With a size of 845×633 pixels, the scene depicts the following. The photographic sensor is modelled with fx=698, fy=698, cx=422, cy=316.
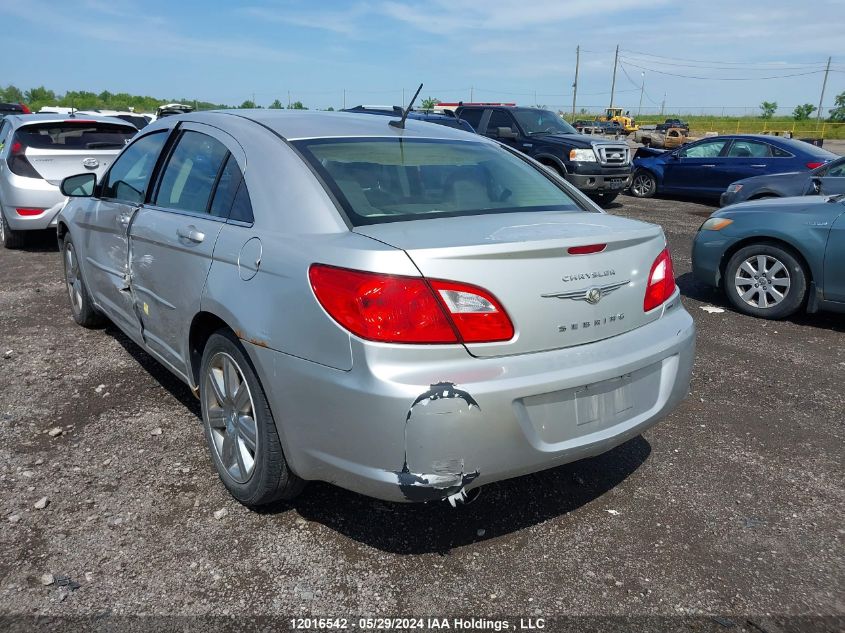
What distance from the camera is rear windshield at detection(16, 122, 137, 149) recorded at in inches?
329

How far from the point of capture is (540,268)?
244cm

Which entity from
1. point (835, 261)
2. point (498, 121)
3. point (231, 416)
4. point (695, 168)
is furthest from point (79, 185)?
point (695, 168)

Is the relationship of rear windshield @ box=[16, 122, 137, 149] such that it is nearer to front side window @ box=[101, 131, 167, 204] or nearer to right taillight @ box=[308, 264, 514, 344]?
front side window @ box=[101, 131, 167, 204]

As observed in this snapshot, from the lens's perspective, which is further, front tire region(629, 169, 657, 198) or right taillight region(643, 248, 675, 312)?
front tire region(629, 169, 657, 198)

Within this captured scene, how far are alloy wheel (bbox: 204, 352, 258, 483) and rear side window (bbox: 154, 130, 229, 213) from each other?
30.5 inches

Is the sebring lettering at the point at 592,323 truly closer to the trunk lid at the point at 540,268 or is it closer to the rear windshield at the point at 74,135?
→ the trunk lid at the point at 540,268

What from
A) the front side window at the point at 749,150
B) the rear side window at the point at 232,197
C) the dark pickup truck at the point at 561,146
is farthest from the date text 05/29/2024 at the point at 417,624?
the front side window at the point at 749,150

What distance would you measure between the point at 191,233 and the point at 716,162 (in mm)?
12610

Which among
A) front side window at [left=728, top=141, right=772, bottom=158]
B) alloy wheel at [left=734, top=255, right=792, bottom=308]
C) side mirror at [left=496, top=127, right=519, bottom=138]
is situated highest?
side mirror at [left=496, top=127, right=519, bottom=138]

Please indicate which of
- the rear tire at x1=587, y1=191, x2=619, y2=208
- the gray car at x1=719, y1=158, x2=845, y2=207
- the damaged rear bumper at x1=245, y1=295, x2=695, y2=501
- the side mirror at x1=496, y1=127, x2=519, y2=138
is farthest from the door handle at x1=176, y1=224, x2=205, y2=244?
the rear tire at x1=587, y1=191, x2=619, y2=208

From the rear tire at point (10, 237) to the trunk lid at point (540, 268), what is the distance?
305 inches

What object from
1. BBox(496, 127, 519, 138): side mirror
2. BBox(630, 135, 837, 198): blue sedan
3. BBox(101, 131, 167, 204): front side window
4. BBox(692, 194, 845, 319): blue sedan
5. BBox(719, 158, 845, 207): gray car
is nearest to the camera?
BBox(101, 131, 167, 204): front side window

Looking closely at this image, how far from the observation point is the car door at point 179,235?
3.08 metres

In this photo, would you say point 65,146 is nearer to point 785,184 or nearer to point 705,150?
point 785,184
